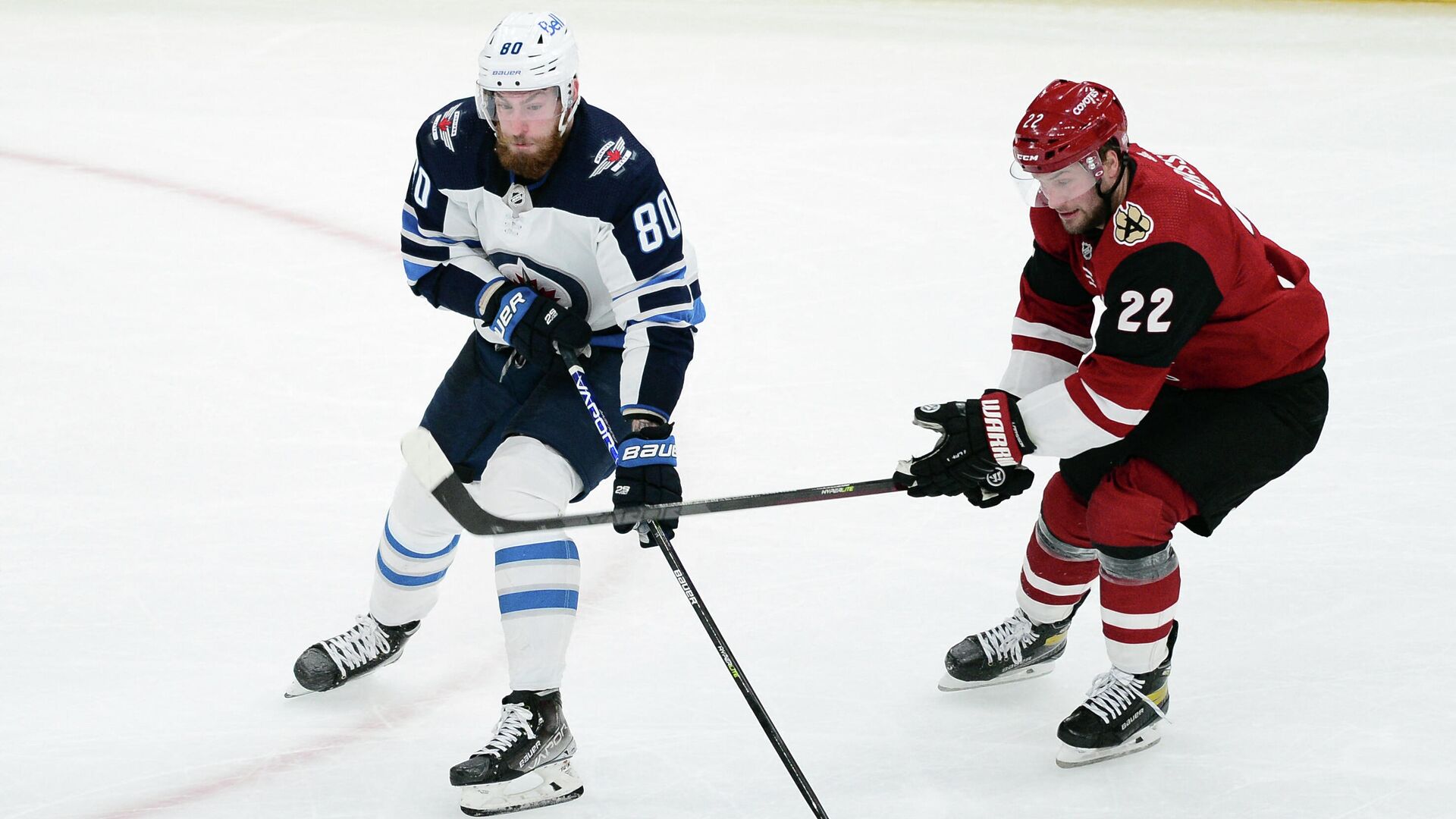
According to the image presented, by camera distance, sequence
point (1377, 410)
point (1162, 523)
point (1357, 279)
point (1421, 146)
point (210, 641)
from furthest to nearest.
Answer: point (1421, 146), point (1357, 279), point (1377, 410), point (210, 641), point (1162, 523)

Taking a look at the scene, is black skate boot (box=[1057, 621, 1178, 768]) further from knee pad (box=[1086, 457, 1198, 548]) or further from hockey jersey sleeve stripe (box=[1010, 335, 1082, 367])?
hockey jersey sleeve stripe (box=[1010, 335, 1082, 367])

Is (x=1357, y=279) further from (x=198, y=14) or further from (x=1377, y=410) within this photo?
(x=198, y=14)

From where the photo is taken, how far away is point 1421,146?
17.8ft

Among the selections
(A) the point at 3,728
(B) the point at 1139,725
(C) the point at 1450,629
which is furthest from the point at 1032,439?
(A) the point at 3,728

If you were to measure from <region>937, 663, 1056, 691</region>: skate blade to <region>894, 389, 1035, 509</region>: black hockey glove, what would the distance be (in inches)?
17.4

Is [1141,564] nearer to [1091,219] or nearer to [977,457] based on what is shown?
[977,457]

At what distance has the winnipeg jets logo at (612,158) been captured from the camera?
2.39 metres

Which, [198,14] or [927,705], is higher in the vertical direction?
[198,14]

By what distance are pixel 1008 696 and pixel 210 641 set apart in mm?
1463

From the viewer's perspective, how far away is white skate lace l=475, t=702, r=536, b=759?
2334mm

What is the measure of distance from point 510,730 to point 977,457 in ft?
2.75

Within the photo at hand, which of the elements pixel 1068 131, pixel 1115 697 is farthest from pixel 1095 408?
pixel 1115 697

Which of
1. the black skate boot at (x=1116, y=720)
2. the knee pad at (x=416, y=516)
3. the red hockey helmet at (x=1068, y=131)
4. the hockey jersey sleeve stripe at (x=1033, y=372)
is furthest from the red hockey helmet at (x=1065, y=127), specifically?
the knee pad at (x=416, y=516)

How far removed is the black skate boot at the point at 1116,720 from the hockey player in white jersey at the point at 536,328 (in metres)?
0.77
